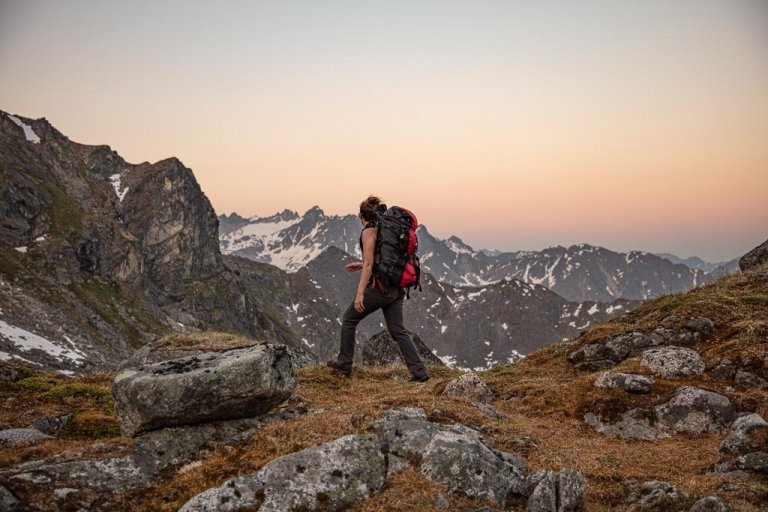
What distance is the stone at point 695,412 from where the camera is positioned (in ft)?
38.5

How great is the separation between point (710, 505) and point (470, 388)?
9.03m

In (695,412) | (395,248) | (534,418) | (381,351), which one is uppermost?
(395,248)

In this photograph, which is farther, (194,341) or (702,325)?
(194,341)

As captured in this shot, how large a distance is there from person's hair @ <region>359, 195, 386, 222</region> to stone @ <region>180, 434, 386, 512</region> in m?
6.84

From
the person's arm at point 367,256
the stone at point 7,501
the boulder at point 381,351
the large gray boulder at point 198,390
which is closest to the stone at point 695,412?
the person's arm at point 367,256

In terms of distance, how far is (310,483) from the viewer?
23.1ft

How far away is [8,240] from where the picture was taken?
192125mm

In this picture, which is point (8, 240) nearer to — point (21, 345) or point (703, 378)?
point (21, 345)

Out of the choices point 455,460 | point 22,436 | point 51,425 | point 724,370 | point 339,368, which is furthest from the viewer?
point 339,368

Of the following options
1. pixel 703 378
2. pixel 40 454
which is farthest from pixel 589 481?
pixel 40 454

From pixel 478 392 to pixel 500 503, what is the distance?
26.8 ft

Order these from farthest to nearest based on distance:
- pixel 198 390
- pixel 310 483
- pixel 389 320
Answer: pixel 389 320, pixel 198 390, pixel 310 483

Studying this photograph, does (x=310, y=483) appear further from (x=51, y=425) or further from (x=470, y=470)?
(x=51, y=425)

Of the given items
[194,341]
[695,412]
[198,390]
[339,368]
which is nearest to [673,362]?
[695,412]
